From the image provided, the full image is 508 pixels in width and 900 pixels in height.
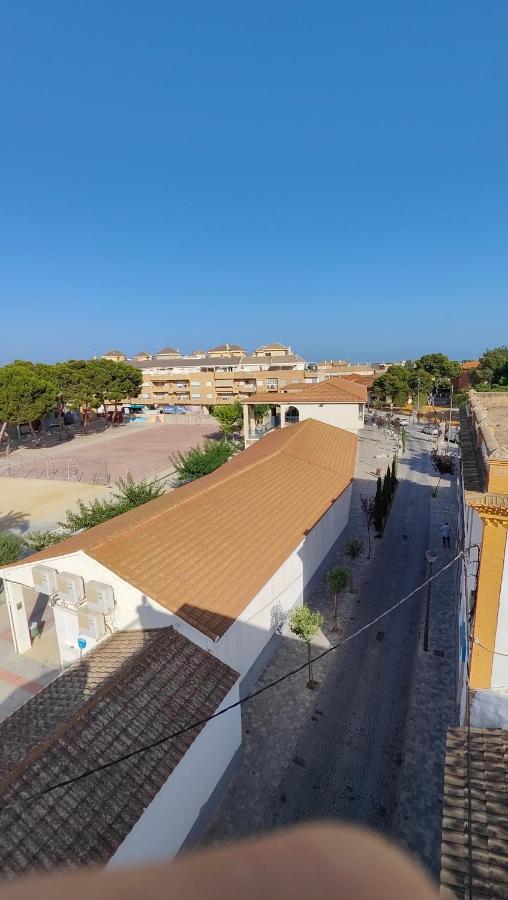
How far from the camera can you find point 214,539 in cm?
1249

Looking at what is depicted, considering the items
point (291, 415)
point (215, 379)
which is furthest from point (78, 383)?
point (291, 415)

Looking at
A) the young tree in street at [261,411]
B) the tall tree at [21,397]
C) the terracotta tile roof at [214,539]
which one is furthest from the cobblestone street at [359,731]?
the tall tree at [21,397]

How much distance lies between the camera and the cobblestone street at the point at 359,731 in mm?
8789

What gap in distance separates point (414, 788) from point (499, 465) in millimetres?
7339

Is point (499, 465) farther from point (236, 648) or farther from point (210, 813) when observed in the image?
point (210, 813)

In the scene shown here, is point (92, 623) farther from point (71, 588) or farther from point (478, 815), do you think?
point (478, 815)

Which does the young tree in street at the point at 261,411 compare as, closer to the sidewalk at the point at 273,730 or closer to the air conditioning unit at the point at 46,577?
the sidewalk at the point at 273,730

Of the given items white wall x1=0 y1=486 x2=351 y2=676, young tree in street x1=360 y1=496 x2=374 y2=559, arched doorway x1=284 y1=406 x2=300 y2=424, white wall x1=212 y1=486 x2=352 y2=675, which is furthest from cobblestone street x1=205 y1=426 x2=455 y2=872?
arched doorway x1=284 y1=406 x2=300 y2=424

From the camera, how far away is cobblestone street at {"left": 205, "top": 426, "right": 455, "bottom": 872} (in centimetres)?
879

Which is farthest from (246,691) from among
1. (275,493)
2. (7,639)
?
(7,639)

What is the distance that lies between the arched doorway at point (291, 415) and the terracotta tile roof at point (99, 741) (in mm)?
28083

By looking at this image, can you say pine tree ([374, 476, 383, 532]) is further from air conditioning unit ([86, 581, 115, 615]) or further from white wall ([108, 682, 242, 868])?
air conditioning unit ([86, 581, 115, 615])

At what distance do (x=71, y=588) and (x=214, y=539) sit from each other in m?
3.93

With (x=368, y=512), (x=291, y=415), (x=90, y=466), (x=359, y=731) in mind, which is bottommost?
(x=90, y=466)
